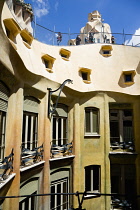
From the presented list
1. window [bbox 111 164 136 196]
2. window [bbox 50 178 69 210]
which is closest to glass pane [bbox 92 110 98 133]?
window [bbox 111 164 136 196]

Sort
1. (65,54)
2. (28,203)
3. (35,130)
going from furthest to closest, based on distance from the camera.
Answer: (65,54), (35,130), (28,203)

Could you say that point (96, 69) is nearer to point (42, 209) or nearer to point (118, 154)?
point (118, 154)

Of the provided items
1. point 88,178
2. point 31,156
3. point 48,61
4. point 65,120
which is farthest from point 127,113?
point 31,156

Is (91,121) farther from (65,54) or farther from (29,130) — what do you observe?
(65,54)

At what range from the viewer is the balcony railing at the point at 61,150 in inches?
468

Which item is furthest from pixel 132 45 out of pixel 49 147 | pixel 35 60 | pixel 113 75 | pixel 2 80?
pixel 2 80

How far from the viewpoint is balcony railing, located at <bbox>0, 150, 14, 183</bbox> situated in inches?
281

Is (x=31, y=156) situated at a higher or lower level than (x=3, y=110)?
lower

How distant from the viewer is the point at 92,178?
14.3 meters

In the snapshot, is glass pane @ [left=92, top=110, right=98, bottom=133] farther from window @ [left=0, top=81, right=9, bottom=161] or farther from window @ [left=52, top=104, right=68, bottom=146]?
window @ [left=0, top=81, right=9, bottom=161]

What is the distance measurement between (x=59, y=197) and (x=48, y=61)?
33.0ft

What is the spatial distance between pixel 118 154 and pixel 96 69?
782 cm

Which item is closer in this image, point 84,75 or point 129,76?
point 84,75

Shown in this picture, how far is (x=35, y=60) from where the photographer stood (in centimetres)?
1331
